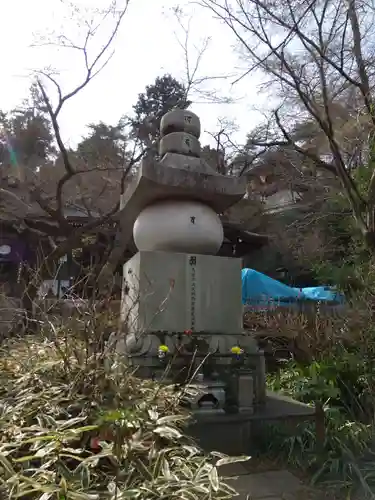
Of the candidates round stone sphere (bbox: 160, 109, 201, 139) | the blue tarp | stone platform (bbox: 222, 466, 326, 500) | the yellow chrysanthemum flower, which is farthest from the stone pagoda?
the blue tarp

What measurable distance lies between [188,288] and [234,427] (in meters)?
1.45

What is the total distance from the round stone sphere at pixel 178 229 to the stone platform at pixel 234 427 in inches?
70.2

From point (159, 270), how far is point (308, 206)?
1172 centimetres

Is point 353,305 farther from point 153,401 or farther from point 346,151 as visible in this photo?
point 153,401

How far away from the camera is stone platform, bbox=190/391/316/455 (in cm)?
368

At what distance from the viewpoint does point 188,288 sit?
4621 millimetres

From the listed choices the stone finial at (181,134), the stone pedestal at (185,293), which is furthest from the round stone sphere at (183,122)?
the stone pedestal at (185,293)

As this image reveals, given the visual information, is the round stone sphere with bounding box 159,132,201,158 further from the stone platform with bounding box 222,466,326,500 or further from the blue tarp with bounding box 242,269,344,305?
the blue tarp with bounding box 242,269,344,305

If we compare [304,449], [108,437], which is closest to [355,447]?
[304,449]

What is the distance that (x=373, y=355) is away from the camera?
4719mm

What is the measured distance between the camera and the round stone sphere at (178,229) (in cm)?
475

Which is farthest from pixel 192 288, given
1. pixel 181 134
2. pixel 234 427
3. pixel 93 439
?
pixel 93 439

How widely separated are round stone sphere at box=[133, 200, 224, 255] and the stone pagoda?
1 centimetres

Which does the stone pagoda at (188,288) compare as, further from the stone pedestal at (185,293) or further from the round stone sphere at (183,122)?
the round stone sphere at (183,122)
